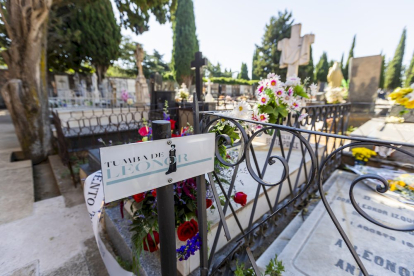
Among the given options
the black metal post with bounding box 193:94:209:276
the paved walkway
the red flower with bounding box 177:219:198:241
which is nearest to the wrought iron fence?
the black metal post with bounding box 193:94:209:276

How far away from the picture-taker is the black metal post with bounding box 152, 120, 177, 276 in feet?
2.39

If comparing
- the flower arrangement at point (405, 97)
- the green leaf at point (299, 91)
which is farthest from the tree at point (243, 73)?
the green leaf at point (299, 91)

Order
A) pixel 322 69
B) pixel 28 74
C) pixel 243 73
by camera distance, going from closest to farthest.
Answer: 1. pixel 28 74
2. pixel 322 69
3. pixel 243 73

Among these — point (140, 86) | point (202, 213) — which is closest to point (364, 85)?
point (202, 213)

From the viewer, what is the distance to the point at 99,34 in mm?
12406

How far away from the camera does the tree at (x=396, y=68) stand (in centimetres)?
2748

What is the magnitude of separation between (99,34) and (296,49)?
1237cm

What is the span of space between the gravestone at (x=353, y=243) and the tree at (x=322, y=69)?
3272cm

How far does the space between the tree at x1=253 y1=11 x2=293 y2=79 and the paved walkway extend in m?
26.8

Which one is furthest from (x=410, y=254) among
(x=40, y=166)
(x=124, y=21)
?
(x=124, y=21)

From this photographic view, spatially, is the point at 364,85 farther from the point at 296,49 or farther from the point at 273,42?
the point at 273,42

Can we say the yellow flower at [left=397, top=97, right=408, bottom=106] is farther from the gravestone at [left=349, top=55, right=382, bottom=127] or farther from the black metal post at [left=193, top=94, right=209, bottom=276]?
the black metal post at [left=193, top=94, right=209, bottom=276]

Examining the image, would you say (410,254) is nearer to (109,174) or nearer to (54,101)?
(109,174)

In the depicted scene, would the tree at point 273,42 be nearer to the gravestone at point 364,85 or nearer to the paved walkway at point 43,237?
the gravestone at point 364,85
